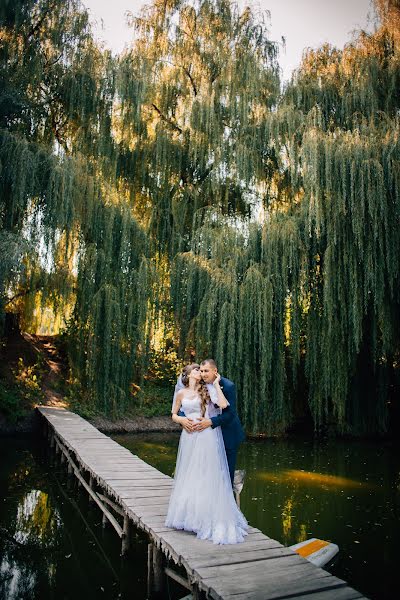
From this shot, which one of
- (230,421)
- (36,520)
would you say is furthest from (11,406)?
(230,421)

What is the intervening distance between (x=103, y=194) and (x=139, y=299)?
2235mm

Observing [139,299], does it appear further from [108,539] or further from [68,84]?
[108,539]

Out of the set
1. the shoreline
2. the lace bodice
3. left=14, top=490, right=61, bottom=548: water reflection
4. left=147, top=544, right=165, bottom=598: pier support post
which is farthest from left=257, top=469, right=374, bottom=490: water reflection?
the shoreline

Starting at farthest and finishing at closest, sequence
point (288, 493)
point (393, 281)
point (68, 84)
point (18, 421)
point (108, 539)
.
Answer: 1. point (18, 421)
2. point (68, 84)
3. point (393, 281)
4. point (288, 493)
5. point (108, 539)

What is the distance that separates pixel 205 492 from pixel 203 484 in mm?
57

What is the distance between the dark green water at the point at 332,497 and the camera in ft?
15.0

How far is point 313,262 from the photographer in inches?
386

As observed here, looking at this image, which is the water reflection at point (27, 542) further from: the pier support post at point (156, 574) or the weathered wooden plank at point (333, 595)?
the weathered wooden plank at point (333, 595)

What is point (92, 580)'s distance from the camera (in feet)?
13.6

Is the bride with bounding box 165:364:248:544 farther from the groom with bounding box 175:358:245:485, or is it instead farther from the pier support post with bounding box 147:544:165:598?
the pier support post with bounding box 147:544:165:598

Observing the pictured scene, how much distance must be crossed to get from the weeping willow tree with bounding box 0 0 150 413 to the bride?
596cm

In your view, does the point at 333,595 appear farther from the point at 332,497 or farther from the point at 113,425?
the point at 113,425

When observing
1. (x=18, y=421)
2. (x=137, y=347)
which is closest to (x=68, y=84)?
(x=137, y=347)

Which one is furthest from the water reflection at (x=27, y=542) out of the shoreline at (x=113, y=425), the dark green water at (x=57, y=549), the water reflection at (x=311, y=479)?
the shoreline at (x=113, y=425)
